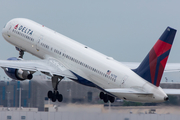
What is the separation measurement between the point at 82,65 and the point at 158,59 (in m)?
8.68

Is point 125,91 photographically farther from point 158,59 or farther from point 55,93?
point 55,93

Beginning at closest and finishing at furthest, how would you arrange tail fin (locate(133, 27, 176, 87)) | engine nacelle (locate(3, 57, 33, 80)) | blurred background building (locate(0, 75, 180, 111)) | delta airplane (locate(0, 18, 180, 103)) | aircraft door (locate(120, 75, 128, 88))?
tail fin (locate(133, 27, 176, 87)) < delta airplane (locate(0, 18, 180, 103)) < aircraft door (locate(120, 75, 128, 88)) < engine nacelle (locate(3, 57, 33, 80)) < blurred background building (locate(0, 75, 180, 111))

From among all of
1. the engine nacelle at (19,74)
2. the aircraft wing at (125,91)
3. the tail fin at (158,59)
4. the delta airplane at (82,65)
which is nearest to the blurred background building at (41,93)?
the delta airplane at (82,65)

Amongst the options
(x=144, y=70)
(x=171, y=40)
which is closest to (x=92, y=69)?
(x=144, y=70)

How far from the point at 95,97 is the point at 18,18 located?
1112cm

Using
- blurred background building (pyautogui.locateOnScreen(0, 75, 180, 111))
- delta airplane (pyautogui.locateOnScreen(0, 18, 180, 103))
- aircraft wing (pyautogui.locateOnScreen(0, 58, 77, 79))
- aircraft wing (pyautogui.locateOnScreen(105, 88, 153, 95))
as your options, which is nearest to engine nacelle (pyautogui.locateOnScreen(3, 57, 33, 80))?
delta airplane (pyautogui.locateOnScreen(0, 18, 180, 103))

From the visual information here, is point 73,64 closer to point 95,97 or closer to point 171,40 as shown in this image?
point 95,97

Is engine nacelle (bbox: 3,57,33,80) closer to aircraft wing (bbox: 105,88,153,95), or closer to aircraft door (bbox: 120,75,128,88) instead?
aircraft door (bbox: 120,75,128,88)

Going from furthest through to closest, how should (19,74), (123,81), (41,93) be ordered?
1. (41,93)
2. (19,74)
3. (123,81)

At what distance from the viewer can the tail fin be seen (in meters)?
45.8

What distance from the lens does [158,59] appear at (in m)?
46.5

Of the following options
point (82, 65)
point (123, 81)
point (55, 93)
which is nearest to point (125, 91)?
point (123, 81)

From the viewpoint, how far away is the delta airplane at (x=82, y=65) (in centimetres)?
4678

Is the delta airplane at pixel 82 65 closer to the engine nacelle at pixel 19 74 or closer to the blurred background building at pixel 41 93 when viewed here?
the engine nacelle at pixel 19 74
